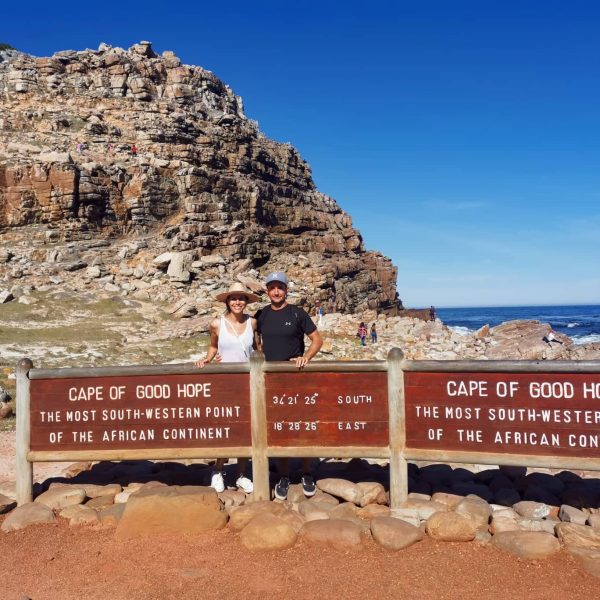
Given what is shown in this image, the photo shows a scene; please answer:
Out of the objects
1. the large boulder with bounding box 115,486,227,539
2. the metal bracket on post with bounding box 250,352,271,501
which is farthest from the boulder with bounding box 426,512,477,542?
the large boulder with bounding box 115,486,227,539

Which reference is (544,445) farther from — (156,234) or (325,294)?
(156,234)

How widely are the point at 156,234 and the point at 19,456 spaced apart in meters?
37.1

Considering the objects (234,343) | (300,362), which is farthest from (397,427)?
(234,343)

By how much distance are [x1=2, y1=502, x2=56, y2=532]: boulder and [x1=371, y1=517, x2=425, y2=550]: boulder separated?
10.5 feet

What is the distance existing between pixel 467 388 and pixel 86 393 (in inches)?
152

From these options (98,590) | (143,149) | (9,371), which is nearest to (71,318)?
(9,371)

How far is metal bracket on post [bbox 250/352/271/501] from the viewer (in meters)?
5.59

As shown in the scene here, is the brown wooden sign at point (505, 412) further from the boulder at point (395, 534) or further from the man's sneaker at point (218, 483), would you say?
the man's sneaker at point (218, 483)

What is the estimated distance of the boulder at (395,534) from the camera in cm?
477

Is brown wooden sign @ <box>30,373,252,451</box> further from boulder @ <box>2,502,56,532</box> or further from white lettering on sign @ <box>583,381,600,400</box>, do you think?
white lettering on sign @ <box>583,381,600,400</box>

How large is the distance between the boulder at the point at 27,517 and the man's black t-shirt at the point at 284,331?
8.84 ft

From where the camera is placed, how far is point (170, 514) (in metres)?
5.18

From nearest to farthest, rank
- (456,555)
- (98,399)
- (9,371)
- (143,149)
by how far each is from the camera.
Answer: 1. (456,555)
2. (98,399)
3. (9,371)
4. (143,149)

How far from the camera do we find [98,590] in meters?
4.25
